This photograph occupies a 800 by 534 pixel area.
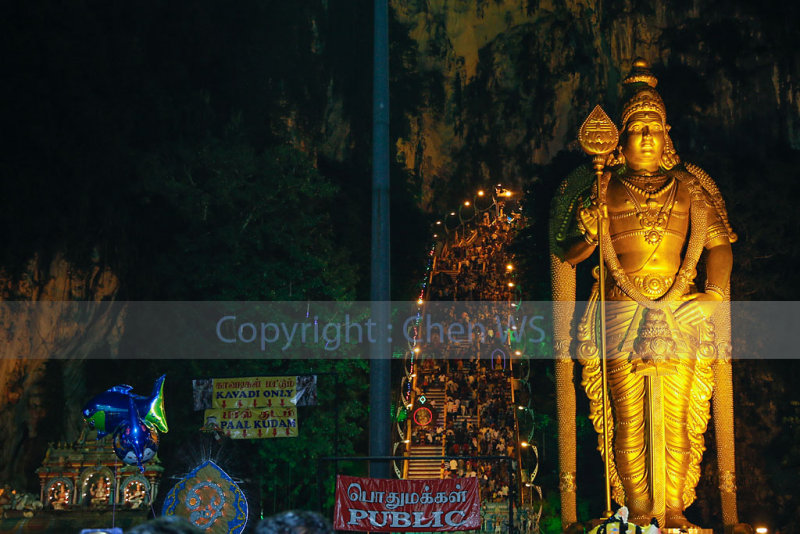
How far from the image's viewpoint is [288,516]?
320cm

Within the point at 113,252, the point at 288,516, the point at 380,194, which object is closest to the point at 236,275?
the point at 113,252

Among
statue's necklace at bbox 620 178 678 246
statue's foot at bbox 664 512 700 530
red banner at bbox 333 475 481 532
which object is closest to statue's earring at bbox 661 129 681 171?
statue's necklace at bbox 620 178 678 246

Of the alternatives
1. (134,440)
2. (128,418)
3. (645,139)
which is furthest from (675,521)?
(128,418)

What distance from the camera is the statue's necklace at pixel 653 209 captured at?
11.4 metres

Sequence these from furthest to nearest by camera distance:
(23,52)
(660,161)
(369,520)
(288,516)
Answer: (23,52) < (660,161) < (369,520) < (288,516)

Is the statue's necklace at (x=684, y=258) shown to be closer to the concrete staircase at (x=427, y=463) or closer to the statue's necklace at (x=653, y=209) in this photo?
the statue's necklace at (x=653, y=209)

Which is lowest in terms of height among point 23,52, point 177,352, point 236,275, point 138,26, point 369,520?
point 369,520

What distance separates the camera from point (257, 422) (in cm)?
1143

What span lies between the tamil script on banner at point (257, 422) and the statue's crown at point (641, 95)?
17.6 ft

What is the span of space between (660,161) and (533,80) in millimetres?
21610

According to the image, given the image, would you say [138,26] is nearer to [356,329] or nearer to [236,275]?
[236,275]

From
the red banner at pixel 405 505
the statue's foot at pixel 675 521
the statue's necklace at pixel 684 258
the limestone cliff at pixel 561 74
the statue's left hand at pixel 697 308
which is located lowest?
the statue's foot at pixel 675 521

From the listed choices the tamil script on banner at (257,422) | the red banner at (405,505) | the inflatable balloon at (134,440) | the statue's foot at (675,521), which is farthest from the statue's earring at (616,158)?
the inflatable balloon at (134,440)

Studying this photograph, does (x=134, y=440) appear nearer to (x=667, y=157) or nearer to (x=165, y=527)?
(x=667, y=157)
